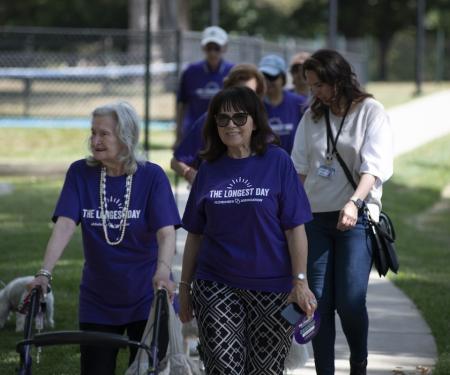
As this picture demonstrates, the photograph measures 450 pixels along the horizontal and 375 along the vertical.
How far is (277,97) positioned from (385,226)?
231 centimetres

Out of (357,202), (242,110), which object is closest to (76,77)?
(357,202)

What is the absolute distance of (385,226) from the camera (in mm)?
5895

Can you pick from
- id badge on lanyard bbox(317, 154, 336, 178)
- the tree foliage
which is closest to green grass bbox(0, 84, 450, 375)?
id badge on lanyard bbox(317, 154, 336, 178)

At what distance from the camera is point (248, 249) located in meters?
4.86

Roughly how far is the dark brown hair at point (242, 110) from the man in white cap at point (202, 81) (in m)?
5.89

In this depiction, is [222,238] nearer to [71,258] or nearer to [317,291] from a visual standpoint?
[317,291]

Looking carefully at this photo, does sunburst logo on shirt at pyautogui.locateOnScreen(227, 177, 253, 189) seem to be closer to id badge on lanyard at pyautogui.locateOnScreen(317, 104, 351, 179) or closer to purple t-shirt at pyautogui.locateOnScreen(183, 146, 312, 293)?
purple t-shirt at pyautogui.locateOnScreen(183, 146, 312, 293)

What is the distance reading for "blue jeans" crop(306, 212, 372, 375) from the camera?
5.77m

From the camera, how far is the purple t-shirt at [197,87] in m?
11.1

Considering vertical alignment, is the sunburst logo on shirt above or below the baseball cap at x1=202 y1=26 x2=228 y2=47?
below

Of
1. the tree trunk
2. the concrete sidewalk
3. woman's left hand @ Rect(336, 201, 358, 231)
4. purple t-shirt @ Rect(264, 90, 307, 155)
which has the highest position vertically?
the tree trunk

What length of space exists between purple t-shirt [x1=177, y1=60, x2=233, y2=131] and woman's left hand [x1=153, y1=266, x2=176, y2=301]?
6334 mm

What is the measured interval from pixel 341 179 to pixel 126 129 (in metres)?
1.39

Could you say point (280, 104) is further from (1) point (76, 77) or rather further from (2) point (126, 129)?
(1) point (76, 77)
